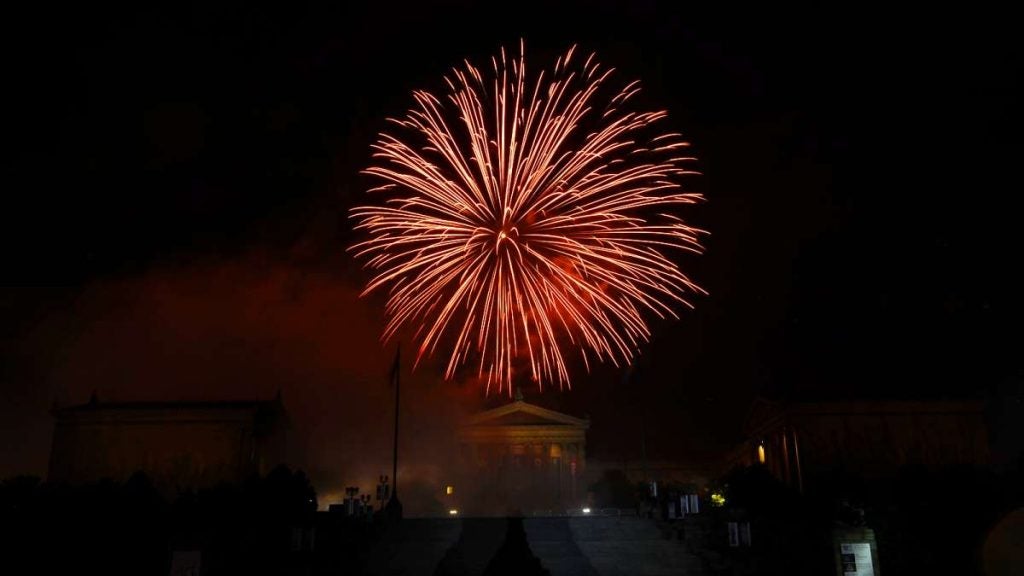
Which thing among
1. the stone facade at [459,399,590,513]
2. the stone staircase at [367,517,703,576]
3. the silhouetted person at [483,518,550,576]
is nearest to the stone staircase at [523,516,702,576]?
the stone staircase at [367,517,703,576]

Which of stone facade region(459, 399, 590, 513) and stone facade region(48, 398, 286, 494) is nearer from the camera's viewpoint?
stone facade region(48, 398, 286, 494)

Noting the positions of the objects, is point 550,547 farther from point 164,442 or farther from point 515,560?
point 164,442

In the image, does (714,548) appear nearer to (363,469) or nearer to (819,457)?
(819,457)

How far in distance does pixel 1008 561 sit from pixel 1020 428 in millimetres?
19873

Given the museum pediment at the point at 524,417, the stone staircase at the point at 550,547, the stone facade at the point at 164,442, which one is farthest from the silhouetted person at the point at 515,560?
the museum pediment at the point at 524,417

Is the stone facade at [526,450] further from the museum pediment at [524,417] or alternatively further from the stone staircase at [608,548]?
the stone staircase at [608,548]

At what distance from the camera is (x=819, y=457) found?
47406 mm

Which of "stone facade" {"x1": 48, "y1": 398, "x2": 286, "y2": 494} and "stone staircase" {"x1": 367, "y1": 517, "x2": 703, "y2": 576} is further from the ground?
"stone facade" {"x1": 48, "y1": 398, "x2": 286, "y2": 494}

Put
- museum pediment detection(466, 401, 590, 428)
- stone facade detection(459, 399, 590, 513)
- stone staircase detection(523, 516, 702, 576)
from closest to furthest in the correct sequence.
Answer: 1. stone staircase detection(523, 516, 702, 576)
2. stone facade detection(459, 399, 590, 513)
3. museum pediment detection(466, 401, 590, 428)

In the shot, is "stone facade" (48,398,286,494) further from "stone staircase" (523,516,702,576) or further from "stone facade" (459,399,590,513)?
"stone staircase" (523,516,702,576)

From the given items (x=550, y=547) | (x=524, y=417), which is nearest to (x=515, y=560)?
(x=550, y=547)

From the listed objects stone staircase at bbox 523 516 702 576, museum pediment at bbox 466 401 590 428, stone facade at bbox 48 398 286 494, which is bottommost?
stone staircase at bbox 523 516 702 576

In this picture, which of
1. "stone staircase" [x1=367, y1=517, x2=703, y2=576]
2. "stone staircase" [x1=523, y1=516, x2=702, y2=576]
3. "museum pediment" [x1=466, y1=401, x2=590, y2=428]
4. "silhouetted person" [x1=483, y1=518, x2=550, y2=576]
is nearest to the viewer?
"silhouetted person" [x1=483, y1=518, x2=550, y2=576]

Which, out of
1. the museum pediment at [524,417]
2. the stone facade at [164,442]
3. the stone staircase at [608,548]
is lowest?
the stone staircase at [608,548]
